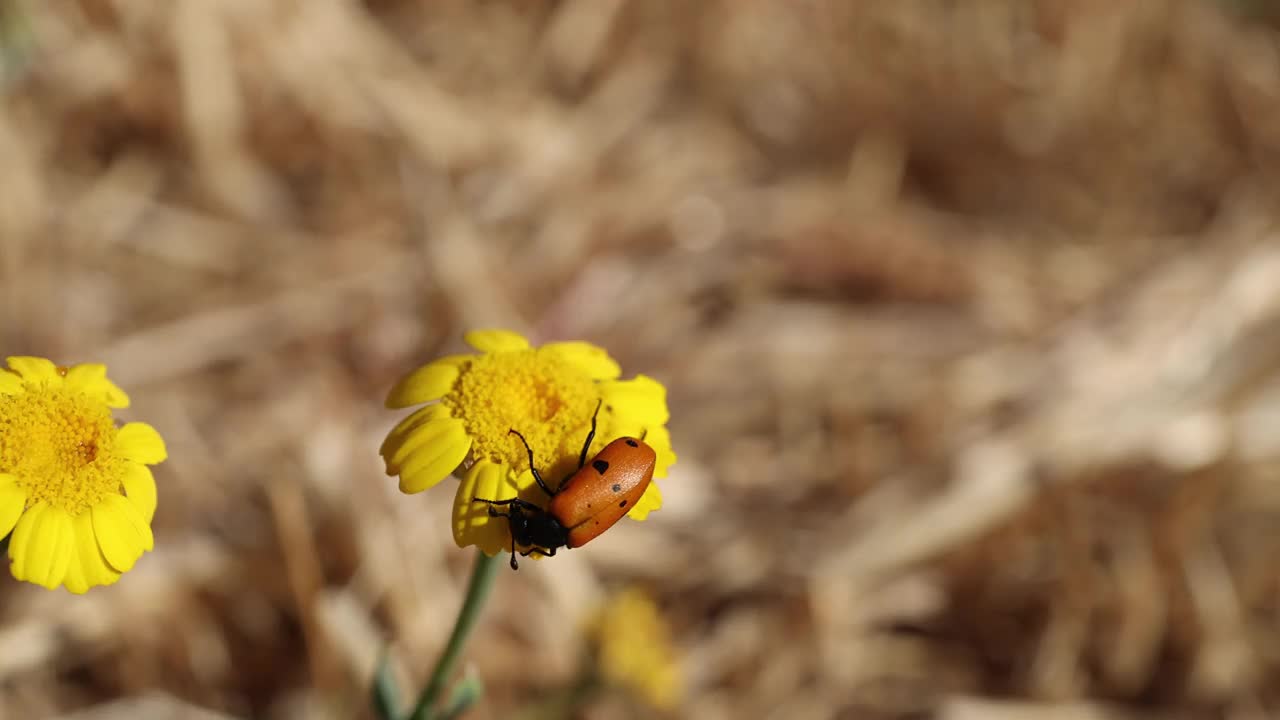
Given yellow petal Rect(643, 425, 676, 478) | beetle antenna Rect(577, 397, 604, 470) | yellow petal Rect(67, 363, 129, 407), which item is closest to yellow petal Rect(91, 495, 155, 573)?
yellow petal Rect(67, 363, 129, 407)

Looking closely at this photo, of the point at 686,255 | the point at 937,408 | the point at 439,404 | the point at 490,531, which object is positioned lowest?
the point at 490,531

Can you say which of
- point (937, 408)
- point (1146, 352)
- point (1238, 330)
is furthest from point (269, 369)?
point (1238, 330)

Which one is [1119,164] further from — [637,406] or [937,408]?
[637,406]

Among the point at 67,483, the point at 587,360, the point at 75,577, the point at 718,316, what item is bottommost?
the point at 75,577

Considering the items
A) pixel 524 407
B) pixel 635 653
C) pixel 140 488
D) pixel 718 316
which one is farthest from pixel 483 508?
pixel 718 316

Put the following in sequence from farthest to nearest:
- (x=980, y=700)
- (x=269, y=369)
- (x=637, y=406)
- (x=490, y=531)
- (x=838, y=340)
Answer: (x=838, y=340) → (x=269, y=369) → (x=980, y=700) → (x=637, y=406) → (x=490, y=531)

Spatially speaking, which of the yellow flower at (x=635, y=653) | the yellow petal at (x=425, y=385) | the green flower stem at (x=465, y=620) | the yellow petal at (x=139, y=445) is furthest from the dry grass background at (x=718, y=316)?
the yellow petal at (x=425, y=385)

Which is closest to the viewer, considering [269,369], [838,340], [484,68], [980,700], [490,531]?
[490,531]

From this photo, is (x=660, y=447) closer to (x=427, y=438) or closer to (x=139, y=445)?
(x=427, y=438)
